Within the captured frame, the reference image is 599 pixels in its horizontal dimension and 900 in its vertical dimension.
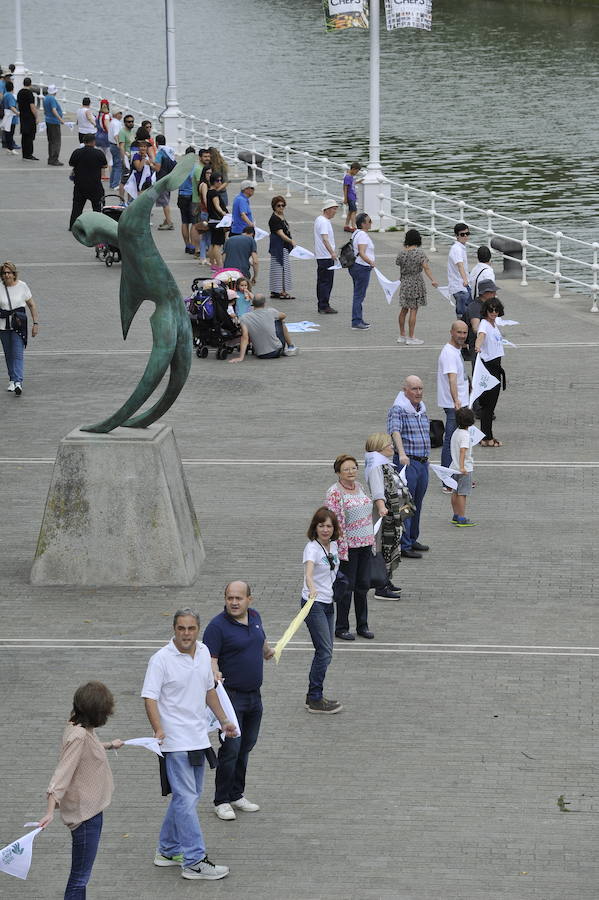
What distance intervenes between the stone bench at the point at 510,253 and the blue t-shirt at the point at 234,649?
704 inches

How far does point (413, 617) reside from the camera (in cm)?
1238

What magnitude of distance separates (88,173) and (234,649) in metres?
20.0

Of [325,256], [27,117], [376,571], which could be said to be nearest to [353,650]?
[376,571]

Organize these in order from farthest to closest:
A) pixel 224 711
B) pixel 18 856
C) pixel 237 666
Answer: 1. pixel 237 666
2. pixel 224 711
3. pixel 18 856

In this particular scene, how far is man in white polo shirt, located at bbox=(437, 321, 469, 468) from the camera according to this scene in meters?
15.3

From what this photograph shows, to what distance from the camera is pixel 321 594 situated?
10.6 metres

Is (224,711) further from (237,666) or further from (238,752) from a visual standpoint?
(238,752)

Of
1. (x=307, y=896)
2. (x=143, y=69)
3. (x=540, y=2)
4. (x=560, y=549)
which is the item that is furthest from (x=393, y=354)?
(x=540, y=2)

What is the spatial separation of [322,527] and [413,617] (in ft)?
6.87

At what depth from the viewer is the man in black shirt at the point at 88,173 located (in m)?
27.9

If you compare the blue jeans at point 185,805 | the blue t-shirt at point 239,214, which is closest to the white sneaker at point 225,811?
the blue jeans at point 185,805

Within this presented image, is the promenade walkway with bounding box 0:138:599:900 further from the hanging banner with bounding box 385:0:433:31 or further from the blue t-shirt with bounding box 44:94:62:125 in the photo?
the blue t-shirt with bounding box 44:94:62:125

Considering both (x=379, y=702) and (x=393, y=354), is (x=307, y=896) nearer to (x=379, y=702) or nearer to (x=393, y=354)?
(x=379, y=702)

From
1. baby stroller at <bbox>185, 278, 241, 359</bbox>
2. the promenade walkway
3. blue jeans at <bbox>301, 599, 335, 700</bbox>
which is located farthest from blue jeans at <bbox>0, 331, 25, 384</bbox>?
blue jeans at <bbox>301, 599, 335, 700</bbox>
